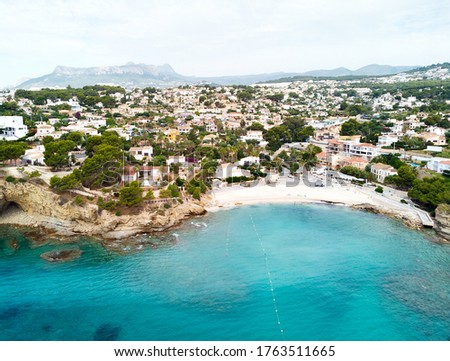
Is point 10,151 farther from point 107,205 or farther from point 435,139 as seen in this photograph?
point 435,139

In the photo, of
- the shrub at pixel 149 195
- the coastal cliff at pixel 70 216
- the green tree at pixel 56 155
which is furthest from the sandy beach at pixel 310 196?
the green tree at pixel 56 155

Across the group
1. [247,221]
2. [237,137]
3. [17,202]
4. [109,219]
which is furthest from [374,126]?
[17,202]

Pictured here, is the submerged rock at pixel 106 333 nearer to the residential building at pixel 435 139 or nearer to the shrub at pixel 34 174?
the shrub at pixel 34 174

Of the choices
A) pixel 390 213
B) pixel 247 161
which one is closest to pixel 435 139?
pixel 390 213

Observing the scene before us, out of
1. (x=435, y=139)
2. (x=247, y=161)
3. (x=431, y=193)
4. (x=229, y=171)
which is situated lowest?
(x=229, y=171)

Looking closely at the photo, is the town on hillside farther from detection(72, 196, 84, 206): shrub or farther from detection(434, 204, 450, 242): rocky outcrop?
detection(434, 204, 450, 242): rocky outcrop

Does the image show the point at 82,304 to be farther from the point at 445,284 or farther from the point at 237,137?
the point at 237,137
